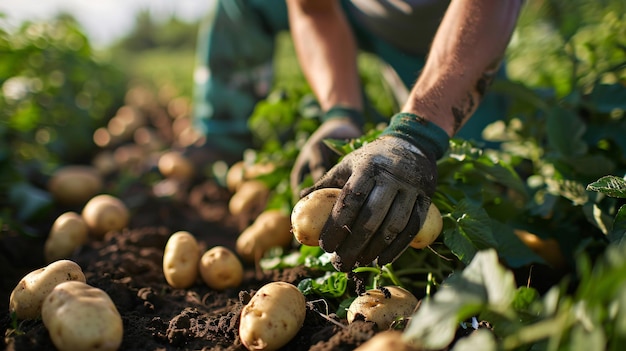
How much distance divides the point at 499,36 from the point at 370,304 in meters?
1.00

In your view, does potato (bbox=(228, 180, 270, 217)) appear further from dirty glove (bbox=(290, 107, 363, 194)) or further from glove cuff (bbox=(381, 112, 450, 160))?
glove cuff (bbox=(381, 112, 450, 160))

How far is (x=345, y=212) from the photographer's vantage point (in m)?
1.51

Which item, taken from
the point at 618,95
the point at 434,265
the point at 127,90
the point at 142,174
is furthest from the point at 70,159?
the point at 618,95

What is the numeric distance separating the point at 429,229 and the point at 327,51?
1.34 metres

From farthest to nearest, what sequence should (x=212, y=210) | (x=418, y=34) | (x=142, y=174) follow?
(x=142, y=174)
(x=212, y=210)
(x=418, y=34)

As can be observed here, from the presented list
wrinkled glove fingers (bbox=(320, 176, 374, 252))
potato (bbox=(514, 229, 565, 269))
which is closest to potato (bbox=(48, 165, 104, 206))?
wrinkled glove fingers (bbox=(320, 176, 374, 252))

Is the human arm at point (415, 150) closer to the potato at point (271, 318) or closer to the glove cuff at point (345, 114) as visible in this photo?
the potato at point (271, 318)

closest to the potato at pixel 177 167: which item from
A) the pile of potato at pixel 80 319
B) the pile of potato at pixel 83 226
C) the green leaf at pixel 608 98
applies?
the pile of potato at pixel 83 226

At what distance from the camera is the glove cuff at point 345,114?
2.44 metres

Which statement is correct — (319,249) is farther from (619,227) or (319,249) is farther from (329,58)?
(329,58)

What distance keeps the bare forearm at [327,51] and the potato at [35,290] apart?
141cm

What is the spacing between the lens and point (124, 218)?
101 inches

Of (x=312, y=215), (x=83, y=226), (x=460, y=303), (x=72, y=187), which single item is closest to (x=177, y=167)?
(x=72, y=187)

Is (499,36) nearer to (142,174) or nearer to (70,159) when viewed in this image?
(142,174)
